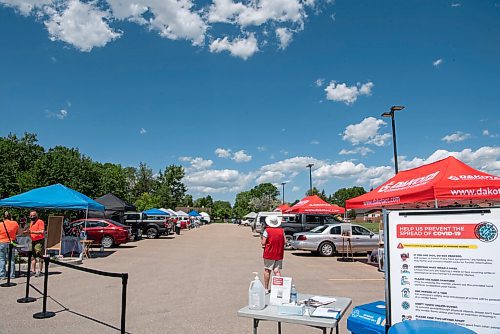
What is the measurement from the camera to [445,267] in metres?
3.44

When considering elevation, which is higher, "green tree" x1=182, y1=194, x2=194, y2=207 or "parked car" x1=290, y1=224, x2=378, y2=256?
"green tree" x1=182, y1=194, x2=194, y2=207

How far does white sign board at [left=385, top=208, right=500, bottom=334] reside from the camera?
3.23 m

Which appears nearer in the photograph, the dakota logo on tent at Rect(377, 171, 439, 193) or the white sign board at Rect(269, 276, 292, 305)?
the white sign board at Rect(269, 276, 292, 305)

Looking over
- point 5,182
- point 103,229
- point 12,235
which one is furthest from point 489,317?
point 5,182

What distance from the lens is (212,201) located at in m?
172

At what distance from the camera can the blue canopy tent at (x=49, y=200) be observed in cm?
1470

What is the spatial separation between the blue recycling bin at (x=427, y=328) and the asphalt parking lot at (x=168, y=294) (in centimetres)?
361

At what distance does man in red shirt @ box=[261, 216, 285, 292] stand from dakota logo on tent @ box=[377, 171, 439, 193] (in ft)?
12.5

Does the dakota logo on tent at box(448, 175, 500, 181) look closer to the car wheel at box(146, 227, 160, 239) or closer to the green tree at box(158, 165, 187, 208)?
the car wheel at box(146, 227, 160, 239)

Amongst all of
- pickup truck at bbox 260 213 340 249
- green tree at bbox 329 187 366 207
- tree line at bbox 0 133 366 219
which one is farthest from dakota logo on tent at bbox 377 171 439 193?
green tree at bbox 329 187 366 207

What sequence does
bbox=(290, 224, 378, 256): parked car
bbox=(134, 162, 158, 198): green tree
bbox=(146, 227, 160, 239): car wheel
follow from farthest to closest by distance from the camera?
1. bbox=(134, 162, 158, 198): green tree
2. bbox=(146, 227, 160, 239): car wheel
3. bbox=(290, 224, 378, 256): parked car

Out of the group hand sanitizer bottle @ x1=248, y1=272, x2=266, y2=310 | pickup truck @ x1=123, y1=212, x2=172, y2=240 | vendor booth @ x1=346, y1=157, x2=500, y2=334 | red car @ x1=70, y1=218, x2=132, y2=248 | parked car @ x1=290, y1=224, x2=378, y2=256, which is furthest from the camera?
pickup truck @ x1=123, y1=212, x2=172, y2=240

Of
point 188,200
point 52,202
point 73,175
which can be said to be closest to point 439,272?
point 52,202

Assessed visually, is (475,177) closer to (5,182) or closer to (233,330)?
(233,330)
